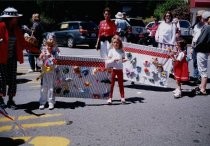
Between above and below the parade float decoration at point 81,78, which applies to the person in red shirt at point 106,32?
above

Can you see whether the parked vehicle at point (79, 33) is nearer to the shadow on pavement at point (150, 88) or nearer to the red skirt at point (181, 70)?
the shadow on pavement at point (150, 88)

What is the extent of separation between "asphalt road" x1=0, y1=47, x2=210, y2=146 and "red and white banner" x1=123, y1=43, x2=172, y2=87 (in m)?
0.40

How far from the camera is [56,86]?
819 cm

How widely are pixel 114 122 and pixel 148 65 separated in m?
2.98

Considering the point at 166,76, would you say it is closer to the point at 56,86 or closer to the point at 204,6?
the point at 56,86

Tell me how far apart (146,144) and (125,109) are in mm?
2078

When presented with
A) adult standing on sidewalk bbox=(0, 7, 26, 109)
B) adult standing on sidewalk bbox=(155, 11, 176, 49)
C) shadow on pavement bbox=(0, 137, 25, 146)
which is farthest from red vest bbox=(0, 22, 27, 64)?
adult standing on sidewalk bbox=(155, 11, 176, 49)

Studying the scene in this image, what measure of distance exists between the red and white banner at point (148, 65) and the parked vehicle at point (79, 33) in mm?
11874

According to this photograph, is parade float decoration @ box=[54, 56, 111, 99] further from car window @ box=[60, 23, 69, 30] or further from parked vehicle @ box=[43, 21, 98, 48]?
car window @ box=[60, 23, 69, 30]

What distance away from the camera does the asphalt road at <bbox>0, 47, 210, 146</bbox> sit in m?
6.00

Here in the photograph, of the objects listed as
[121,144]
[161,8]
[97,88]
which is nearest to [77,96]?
[97,88]

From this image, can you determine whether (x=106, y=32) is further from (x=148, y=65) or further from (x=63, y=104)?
(x=63, y=104)

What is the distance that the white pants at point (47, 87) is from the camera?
7.83m

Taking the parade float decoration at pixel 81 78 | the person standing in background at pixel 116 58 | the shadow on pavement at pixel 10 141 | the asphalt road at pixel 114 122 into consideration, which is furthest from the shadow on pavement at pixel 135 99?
the shadow on pavement at pixel 10 141
